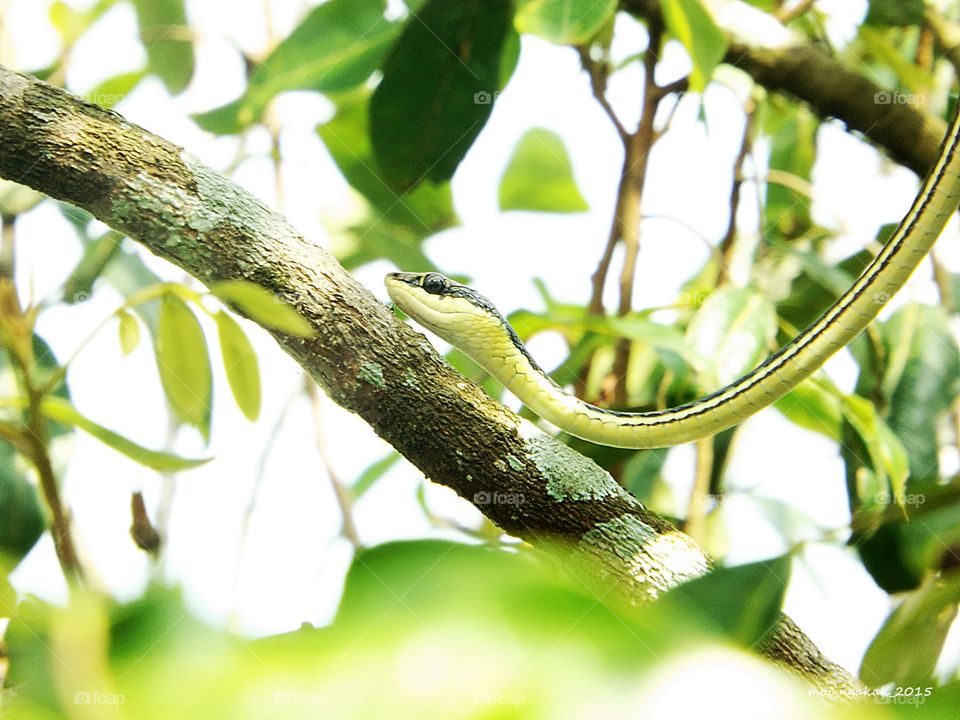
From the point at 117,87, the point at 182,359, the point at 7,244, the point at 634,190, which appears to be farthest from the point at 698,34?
the point at 7,244

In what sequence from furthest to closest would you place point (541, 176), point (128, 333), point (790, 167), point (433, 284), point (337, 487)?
point (790, 167), point (541, 176), point (337, 487), point (433, 284), point (128, 333)

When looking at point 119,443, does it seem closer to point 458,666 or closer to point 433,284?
point 433,284

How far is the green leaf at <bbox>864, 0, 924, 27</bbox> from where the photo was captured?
1.52 meters

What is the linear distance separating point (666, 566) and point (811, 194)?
1.05 metres

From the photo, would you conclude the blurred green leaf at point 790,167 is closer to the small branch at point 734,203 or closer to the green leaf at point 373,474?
the small branch at point 734,203

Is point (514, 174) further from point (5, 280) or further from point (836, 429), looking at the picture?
point (5, 280)

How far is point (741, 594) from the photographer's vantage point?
627 millimetres

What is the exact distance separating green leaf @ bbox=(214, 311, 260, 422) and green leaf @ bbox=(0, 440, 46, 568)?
0.34 m

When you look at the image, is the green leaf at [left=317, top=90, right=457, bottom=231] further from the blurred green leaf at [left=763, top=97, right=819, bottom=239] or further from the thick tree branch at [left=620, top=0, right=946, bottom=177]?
the blurred green leaf at [left=763, top=97, right=819, bottom=239]

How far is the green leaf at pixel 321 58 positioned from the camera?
50.9 inches

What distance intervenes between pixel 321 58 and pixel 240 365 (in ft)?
1.89

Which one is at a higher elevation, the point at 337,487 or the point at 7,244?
the point at 7,244

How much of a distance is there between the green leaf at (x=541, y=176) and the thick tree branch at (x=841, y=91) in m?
0.35

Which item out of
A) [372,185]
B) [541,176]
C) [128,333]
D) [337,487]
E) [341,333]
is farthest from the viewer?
[541,176]
